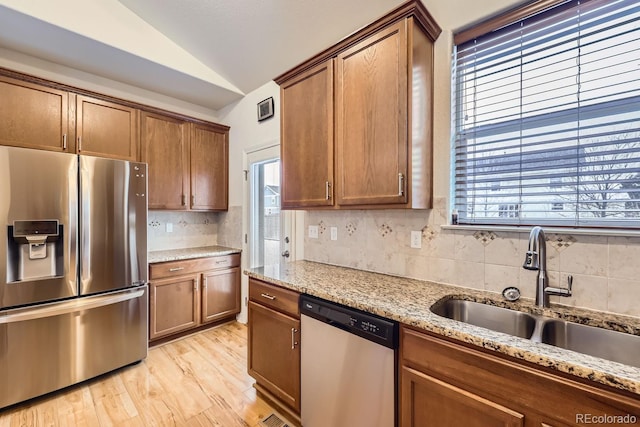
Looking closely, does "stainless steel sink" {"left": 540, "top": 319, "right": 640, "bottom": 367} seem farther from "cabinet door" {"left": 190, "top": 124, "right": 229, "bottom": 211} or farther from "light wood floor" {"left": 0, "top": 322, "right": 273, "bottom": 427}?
"cabinet door" {"left": 190, "top": 124, "right": 229, "bottom": 211}

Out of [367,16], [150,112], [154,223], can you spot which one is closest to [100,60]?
[150,112]

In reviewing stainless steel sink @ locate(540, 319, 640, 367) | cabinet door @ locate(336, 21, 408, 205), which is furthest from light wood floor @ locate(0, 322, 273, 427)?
stainless steel sink @ locate(540, 319, 640, 367)

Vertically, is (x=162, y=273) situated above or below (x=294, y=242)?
below

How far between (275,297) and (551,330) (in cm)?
142

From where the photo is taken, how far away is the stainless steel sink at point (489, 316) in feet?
4.24

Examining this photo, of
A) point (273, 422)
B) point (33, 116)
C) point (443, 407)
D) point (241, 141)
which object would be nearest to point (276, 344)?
point (273, 422)

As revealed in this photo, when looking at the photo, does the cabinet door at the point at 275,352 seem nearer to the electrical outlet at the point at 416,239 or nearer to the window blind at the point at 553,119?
the electrical outlet at the point at 416,239

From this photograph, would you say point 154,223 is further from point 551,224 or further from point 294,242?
point 551,224

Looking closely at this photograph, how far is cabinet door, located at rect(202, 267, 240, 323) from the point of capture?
302 centimetres

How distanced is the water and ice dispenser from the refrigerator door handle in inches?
8.6

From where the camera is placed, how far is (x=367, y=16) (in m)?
1.96

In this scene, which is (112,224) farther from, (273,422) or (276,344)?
(273,422)

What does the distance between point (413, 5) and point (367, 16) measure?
608 mm

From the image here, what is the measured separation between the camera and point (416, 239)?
179 cm
